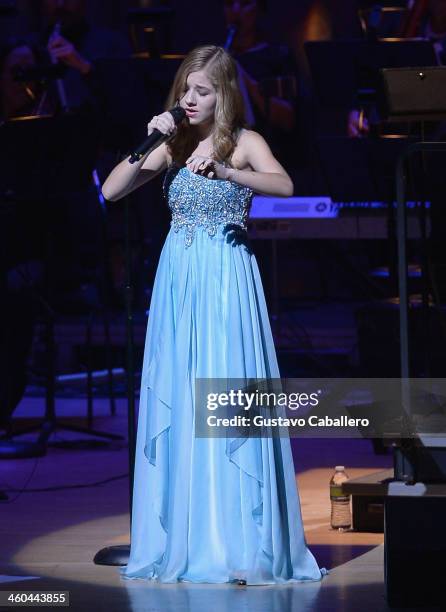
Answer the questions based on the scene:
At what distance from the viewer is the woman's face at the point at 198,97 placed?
390 cm

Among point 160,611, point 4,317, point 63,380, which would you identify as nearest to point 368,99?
point 4,317

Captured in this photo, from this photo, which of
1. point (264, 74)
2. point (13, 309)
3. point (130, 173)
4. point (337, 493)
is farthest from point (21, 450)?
point (264, 74)

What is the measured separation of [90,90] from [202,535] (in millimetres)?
5171

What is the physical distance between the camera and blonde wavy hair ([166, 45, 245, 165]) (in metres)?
3.91

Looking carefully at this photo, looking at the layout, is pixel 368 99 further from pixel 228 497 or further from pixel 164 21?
pixel 228 497

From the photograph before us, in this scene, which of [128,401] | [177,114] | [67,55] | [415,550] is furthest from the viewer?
[67,55]

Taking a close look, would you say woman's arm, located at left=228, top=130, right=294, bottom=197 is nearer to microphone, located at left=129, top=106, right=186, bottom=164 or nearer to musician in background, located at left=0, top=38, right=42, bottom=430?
microphone, located at left=129, top=106, right=186, bottom=164

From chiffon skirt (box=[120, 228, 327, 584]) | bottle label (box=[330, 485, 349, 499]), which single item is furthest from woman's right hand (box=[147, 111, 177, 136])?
bottle label (box=[330, 485, 349, 499])

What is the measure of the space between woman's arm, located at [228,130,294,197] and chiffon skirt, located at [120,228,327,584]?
19cm

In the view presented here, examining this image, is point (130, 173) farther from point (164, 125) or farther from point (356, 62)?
point (356, 62)

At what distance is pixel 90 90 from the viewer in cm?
858

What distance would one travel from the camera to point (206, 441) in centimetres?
392

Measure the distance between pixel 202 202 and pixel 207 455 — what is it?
2.48 feet

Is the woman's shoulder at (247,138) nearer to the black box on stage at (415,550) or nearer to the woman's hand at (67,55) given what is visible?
the black box on stage at (415,550)
